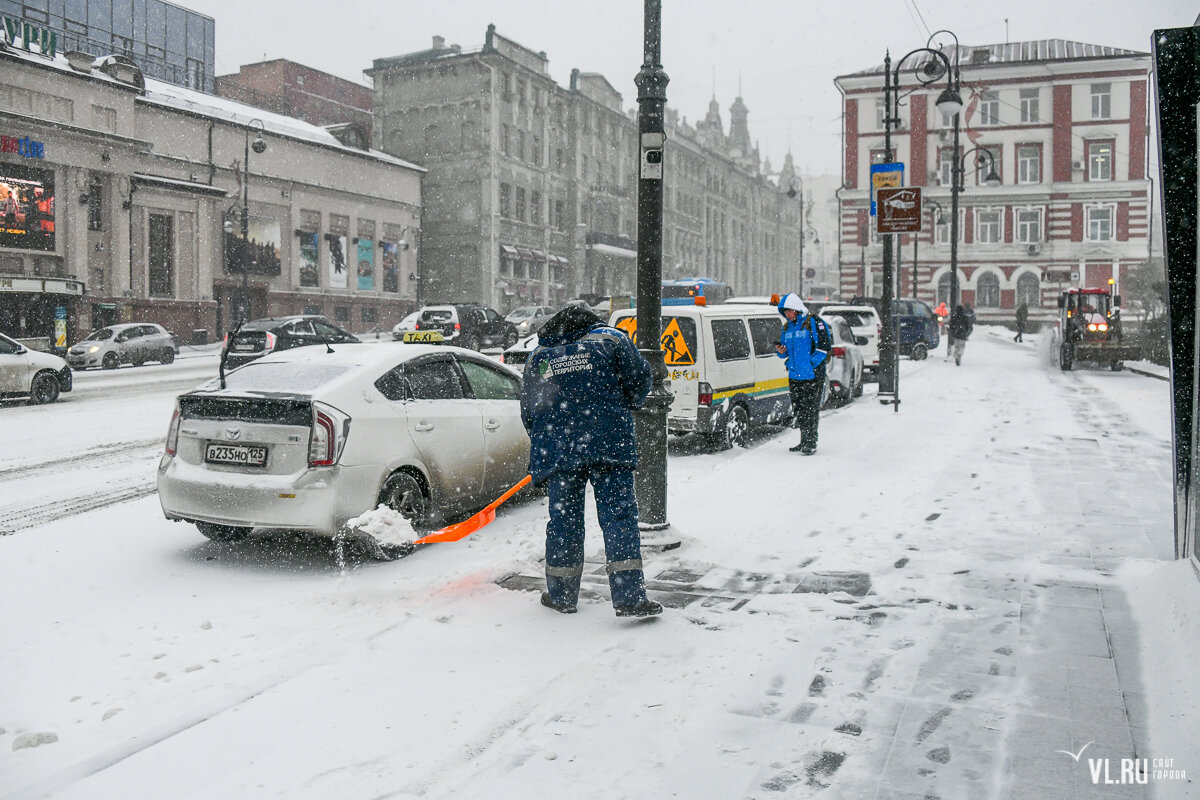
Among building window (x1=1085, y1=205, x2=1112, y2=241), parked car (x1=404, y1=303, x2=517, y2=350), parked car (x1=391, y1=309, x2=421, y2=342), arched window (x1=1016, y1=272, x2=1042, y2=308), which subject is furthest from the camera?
arched window (x1=1016, y1=272, x2=1042, y2=308)


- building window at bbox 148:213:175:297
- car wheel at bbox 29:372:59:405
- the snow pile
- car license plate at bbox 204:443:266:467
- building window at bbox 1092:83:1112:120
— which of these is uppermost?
building window at bbox 1092:83:1112:120

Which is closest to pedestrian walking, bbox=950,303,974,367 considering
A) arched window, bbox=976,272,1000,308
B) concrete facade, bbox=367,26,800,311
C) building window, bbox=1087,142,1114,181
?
concrete facade, bbox=367,26,800,311

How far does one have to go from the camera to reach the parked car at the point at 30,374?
17.2 m

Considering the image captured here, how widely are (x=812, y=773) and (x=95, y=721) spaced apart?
9.70 feet

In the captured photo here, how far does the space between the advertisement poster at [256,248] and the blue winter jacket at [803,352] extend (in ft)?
110

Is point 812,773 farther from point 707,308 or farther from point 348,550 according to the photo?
point 707,308

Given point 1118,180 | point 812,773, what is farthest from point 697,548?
point 1118,180

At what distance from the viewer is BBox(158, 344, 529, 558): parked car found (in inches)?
251

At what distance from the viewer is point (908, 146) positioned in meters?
63.8

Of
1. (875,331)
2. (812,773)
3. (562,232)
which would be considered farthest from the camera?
(562,232)

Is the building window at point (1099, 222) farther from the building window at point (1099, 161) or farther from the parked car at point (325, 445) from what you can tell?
the parked car at point (325, 445)

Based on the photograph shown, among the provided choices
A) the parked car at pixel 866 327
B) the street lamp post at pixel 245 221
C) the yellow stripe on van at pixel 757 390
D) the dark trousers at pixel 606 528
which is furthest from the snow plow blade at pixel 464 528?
the street lamp post at pixel 245 221

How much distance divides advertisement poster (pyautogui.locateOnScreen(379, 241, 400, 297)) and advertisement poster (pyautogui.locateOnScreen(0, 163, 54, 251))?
19.3 metres

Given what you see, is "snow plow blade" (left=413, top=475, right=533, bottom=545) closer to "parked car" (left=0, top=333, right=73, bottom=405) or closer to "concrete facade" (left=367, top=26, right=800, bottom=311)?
"parked car" (left=0, top=333, right=73, bottom=405)
